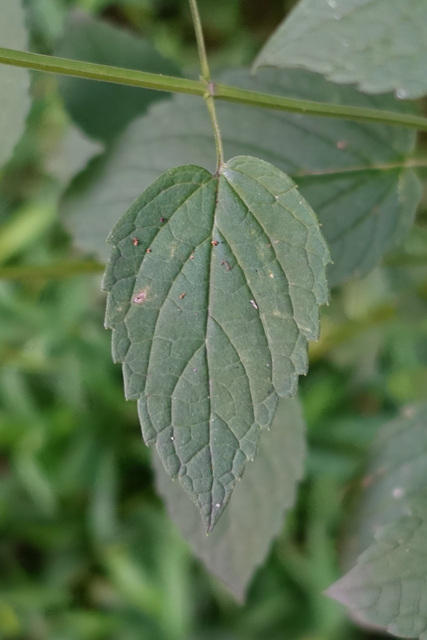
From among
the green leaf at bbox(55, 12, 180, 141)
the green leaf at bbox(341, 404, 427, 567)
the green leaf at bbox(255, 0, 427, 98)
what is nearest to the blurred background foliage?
the green leaf at bbox(341, 404, 427, 567)

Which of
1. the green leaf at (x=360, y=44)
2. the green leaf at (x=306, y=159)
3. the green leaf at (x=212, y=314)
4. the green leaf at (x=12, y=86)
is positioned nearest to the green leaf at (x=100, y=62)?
the green leaf at (x=306, y=159)

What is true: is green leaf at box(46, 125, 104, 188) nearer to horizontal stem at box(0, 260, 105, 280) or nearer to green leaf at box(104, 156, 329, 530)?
horizontal stem at box(0, 260, 105, 280)

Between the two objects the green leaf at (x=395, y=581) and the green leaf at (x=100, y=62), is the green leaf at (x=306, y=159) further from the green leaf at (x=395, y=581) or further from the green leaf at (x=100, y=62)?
the green leaf at (x=395, y=581)

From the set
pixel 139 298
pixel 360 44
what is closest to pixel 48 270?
pixel 139 298

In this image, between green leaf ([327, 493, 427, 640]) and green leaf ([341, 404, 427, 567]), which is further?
green leaf ([341, 404, 427, 567])

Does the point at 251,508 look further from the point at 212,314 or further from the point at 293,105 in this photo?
the point at 293,105
